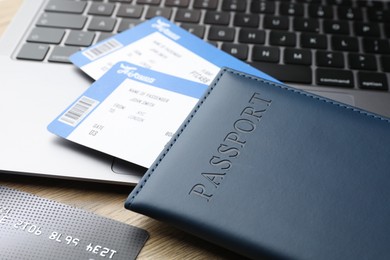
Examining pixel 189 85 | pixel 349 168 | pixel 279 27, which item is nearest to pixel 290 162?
pixel 349 168

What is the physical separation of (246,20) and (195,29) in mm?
63

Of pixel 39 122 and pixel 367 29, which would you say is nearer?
pixel 39 122

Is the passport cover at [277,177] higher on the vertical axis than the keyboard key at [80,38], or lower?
lower

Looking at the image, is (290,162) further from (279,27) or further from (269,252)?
(279,27)

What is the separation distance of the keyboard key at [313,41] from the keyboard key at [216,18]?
0.30ft

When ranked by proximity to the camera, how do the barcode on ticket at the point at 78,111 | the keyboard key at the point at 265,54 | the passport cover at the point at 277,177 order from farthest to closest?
the keyboard key at the point at 265,54 < the barcode on ticket at the point at 78,111 < the passport cover at the point at 277,177

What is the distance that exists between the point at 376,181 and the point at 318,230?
64 millimetres

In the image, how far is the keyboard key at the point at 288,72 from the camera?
1.94ft

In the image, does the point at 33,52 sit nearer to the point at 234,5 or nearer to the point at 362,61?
the point at 234,5

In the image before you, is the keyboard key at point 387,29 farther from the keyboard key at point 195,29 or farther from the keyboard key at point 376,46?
the keyboard key at point 195,29

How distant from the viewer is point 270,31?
0.65 meters

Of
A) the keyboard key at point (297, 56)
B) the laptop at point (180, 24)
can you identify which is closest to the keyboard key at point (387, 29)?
the laptop at point (180, 24)

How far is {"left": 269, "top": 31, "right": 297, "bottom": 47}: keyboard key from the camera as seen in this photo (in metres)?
0.64

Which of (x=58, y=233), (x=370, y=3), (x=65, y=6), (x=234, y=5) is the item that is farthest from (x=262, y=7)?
(x=58, y=233)
